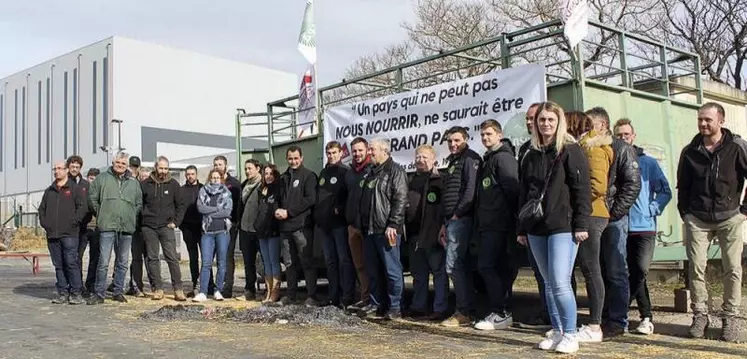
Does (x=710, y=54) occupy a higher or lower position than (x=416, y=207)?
higher

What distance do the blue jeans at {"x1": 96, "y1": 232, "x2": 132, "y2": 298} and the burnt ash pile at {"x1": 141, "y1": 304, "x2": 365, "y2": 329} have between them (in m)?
1.58

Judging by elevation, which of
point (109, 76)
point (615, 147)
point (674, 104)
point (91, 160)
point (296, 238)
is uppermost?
point (109, 76)

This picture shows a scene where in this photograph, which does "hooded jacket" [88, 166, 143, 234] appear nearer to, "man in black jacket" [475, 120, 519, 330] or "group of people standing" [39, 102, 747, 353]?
"group of people standing" [39, 102, 747, 353]

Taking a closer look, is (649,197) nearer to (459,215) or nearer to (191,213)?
(459,215)

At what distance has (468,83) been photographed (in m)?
8.91

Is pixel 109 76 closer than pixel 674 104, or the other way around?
pixel 674 104

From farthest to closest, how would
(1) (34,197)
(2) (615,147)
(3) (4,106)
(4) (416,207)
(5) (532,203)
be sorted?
(3) (4,106)
(1) (34,197)
(4) (416,207)
(2) (615,147)
(5) (532,203)

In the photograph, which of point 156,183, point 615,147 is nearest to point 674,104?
point 615,147

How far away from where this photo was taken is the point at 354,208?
8.31m

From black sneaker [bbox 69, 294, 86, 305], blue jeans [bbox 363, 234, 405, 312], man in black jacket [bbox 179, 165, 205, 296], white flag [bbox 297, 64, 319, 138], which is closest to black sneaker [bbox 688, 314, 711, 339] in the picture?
blue jeans [bbox 363, 234, 405, 312]

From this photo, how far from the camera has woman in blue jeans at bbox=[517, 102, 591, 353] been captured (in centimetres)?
577

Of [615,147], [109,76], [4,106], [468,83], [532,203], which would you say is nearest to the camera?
[532,203]

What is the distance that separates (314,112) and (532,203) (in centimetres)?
648

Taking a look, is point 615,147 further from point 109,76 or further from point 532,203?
point 109,76
